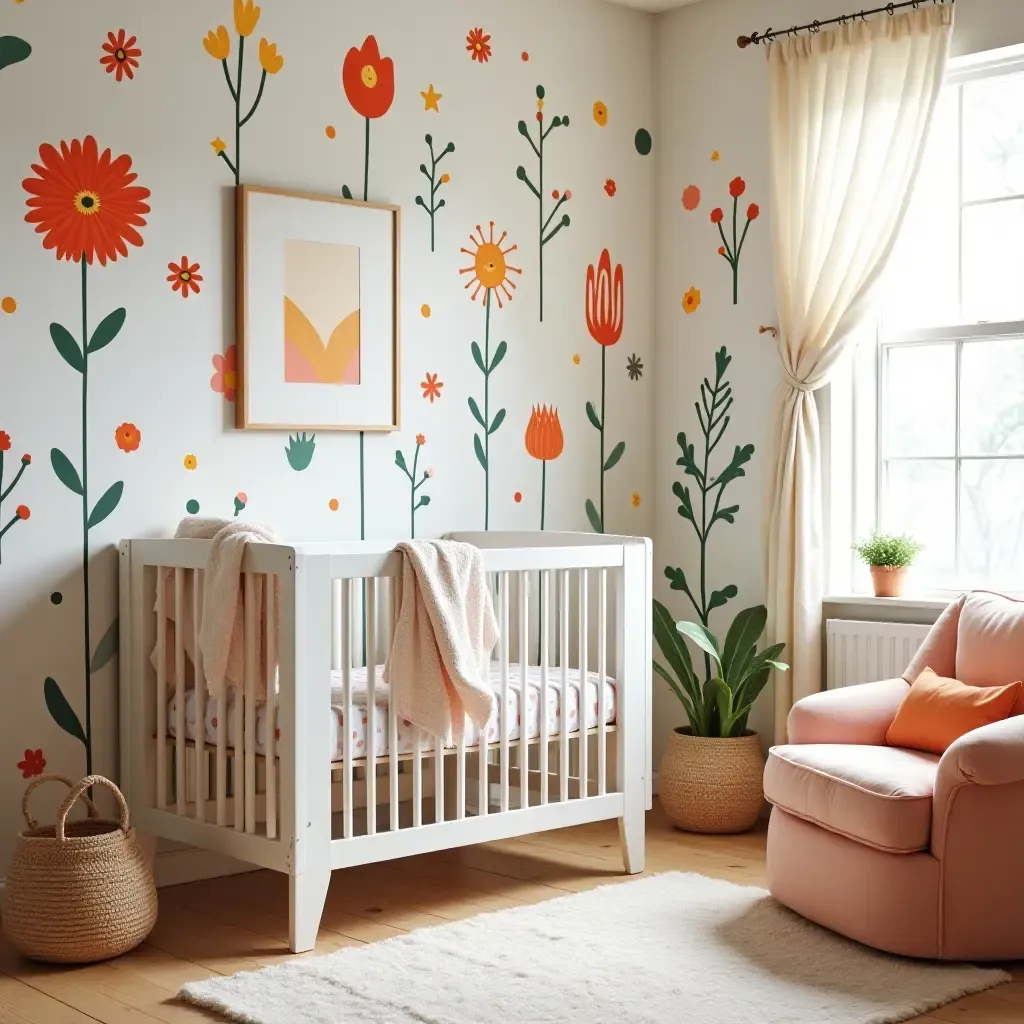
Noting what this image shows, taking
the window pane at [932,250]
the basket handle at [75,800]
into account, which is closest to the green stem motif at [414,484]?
the basket handle at [75,800]

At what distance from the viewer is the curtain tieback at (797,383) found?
13.2 ft

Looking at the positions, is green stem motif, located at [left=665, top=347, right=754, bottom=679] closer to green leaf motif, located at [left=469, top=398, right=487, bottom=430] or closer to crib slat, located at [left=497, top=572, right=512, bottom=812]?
green leaf motif, located at [left=469, top=398, right=487, bottom=430]

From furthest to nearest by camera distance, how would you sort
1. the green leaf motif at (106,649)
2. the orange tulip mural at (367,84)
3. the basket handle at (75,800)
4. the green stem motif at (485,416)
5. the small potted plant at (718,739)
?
the green stem motif at (485,416) → the small potted plant at (718,739) → the orange tulip mural at (367,84) → the green leaf motif at (106,649) → the basket handle at (75,800)

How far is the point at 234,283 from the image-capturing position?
352 centimetres

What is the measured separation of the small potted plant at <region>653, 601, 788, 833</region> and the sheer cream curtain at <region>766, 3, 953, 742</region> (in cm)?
9

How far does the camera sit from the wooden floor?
260cm

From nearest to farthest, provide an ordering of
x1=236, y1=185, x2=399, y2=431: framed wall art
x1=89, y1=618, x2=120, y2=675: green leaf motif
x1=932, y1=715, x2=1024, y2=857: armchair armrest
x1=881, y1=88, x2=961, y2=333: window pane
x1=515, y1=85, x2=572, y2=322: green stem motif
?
x1=932, y1=715, x2=1024, y2=857: armchair armrest
x1=89, y1=618, x2=120, y2=675: green leaf motif
x1=236, y1=185, x2=399, y2=431: framed wall art
x1=881, y1=88, x2=961, y2=333: window pane
x1=515, y1=85, x2=572, y2=322: green stem motif

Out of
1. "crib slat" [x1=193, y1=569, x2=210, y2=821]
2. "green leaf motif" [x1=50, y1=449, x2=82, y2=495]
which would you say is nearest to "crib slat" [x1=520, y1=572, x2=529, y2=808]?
"crib slat" [x1=193, y1=569, x2=210, y2=821]

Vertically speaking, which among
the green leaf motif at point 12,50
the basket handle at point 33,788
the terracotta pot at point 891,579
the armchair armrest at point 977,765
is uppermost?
the green leaf motif at point 12,50

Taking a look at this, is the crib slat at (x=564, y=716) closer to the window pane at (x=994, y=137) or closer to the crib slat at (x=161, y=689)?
the crib slat at (x=161, y=689)

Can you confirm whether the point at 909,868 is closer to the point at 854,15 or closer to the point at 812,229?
the point at 812,229

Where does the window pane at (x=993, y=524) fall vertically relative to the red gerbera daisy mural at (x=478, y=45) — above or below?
below

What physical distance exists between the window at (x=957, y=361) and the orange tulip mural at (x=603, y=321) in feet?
2.42

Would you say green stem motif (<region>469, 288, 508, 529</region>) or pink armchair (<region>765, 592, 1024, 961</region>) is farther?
green stem motif (<region>469, 288, 508, 529</region>)
